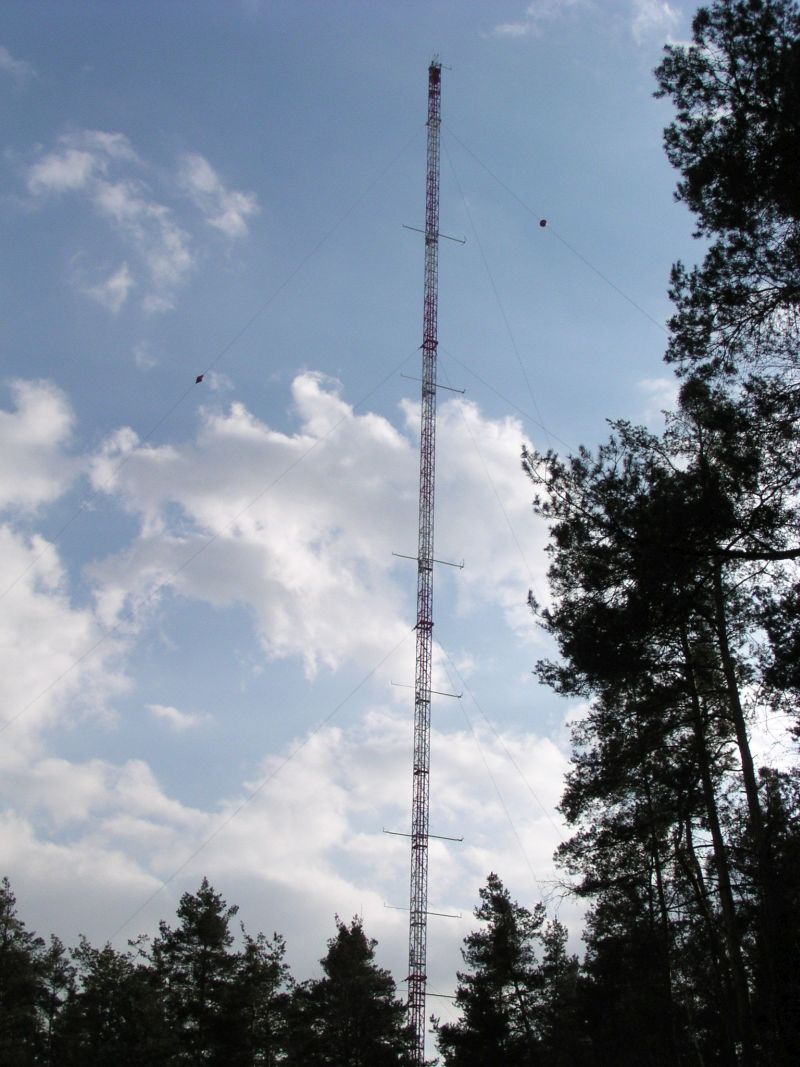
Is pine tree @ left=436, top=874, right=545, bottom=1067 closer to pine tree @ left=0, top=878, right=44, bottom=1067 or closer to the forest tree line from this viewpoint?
the forest tree line

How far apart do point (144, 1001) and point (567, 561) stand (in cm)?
2729

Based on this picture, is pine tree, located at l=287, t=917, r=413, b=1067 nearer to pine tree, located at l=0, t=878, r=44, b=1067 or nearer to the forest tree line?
the forest tree line

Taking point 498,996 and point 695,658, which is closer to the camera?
point 695,658

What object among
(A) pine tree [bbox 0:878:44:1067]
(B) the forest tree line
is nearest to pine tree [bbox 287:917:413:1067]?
(B) the forest tree line

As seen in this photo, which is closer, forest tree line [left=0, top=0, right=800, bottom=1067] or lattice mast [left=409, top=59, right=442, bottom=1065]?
forest tree line [left=0, top=0, right=800, bottom=1067]

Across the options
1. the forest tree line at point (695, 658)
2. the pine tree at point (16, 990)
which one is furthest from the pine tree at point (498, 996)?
the pine tree at point (16, 990)

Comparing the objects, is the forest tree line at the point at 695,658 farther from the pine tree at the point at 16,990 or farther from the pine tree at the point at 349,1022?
the pine tree at the point at 16,990

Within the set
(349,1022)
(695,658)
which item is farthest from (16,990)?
(695,658)

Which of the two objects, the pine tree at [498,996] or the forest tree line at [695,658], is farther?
the pine tree at [498,996]

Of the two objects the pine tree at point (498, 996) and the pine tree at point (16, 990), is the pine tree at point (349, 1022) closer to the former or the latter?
the pine tree at point (498, 996)

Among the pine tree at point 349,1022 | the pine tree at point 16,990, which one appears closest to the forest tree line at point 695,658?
the pine tree at point 349,1022

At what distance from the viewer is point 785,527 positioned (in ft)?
44.1

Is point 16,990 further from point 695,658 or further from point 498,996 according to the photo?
point 695,658

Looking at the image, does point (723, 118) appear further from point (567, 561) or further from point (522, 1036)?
point (522, 1036)
